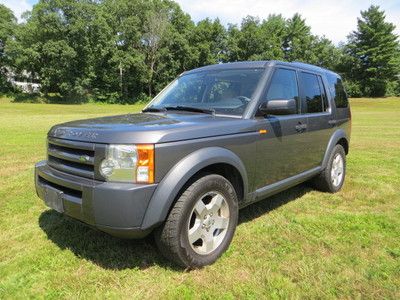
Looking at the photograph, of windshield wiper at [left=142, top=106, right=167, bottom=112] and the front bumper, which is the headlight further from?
windshield wiper at [left=142, top=106, right=167, bottom=112]

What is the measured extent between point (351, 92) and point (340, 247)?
A: 2612 inches

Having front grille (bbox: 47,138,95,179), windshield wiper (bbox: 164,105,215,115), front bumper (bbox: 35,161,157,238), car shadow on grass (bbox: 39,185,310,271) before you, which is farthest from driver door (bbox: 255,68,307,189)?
front grille (bbox: 47,138,95,179)

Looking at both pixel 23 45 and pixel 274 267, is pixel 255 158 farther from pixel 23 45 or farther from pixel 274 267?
pixel 23 45

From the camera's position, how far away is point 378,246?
3697mm

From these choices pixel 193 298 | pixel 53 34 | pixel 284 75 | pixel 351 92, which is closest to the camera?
pixel 193 298

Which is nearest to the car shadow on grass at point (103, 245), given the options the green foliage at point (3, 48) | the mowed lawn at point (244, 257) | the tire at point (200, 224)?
the mowed lawn at point (244, 257)

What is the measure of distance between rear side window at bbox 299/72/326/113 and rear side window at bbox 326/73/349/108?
44cm

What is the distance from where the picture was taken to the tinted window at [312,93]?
479cm

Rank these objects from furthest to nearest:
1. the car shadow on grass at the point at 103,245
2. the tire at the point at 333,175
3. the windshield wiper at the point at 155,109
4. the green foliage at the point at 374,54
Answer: the green foliage at the point at 374,54, the tire at the point at 333,175, the windshield wiper at the point at 155,109, the car shadow on grass at the point at 103,245

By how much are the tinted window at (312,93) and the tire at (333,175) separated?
827 millimetres

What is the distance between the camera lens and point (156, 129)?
2930mm

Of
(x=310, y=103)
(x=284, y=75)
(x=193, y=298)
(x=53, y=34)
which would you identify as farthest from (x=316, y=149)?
(x=53, y=34)

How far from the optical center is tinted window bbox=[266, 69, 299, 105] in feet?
13.3

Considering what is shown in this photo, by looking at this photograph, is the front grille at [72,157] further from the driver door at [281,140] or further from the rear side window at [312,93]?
the rear side window at [312,93]
